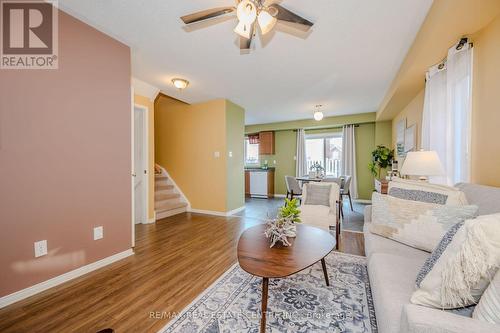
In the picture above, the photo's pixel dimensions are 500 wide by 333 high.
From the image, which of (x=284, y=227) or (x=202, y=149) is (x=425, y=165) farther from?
(x=202, y=149)

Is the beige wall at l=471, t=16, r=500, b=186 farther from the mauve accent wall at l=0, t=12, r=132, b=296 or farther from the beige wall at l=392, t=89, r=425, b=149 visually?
the mauve accent wall at l=0, t=12, r=132, b=296

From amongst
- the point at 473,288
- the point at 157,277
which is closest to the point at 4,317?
the point at 157,277

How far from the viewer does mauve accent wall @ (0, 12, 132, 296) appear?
1576mm

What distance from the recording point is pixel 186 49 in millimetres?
2422

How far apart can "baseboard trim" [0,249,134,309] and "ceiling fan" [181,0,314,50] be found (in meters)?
2.43

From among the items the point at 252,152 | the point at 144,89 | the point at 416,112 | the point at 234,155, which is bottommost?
the point at 234,155

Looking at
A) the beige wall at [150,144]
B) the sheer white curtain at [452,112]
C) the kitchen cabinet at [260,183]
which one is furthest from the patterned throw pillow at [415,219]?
the kitchen cabinet at [260,183]

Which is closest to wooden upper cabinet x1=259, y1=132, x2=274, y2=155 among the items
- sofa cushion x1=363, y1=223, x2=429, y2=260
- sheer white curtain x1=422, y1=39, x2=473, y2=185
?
sheer white curtain x1=422, y1=39, x2=473, y2=185

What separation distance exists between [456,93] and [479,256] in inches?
83.7

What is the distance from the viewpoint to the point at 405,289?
1.04m

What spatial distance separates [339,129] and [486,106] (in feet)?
15.1

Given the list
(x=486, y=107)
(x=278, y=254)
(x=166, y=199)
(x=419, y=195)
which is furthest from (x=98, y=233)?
(x=486, y=107)

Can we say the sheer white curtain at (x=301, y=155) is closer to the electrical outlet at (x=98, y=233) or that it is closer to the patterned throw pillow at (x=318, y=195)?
the patterned throw pillow at (x=318, y=195)

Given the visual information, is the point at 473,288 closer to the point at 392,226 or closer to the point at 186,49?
the point at 392,226
